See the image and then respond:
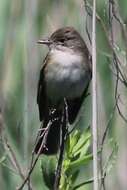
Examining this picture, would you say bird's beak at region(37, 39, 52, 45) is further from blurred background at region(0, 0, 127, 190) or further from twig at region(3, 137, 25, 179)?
twig at region(3, 137, 25, 179)

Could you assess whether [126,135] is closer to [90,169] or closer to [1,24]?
[90,169]

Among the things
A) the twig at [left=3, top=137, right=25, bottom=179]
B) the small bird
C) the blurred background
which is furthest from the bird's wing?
the twig at [left=3, top=137, right=25, bottom=179]

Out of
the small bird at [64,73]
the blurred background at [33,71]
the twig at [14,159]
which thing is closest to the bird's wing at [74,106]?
the small bird at [64,73]

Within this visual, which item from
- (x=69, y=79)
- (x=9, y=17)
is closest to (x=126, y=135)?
(x=69, y=79)

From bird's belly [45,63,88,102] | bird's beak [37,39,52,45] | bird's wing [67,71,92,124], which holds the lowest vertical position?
bird's wing [67,71,92,124]

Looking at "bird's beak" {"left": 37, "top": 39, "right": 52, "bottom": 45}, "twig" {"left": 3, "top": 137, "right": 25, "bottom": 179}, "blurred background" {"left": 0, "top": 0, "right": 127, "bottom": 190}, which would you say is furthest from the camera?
"bird's beak" {"left": 37, "top": 39, "right": 52, "bottom": 45}

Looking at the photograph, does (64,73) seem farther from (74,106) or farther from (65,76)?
(74,106)

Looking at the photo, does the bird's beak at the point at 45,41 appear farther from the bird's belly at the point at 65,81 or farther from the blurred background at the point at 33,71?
the bird's belly at the point at 65,81
